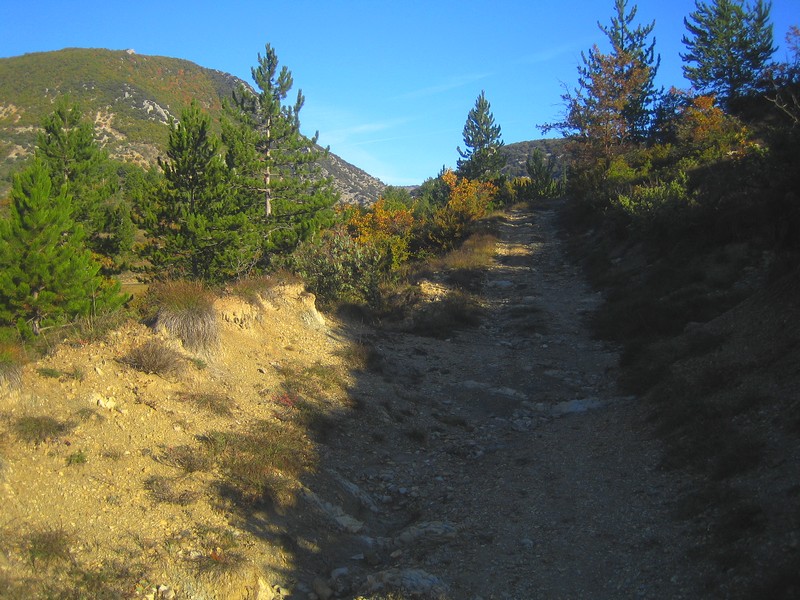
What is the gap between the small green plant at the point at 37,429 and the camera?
519 centimetres

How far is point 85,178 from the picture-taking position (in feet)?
100

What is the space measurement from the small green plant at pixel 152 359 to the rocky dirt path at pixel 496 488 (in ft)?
7.38

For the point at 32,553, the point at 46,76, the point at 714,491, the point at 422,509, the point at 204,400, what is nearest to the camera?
the point at 32,553

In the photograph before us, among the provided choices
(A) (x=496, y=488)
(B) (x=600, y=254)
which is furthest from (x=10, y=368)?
(B) (x=600, y=254)

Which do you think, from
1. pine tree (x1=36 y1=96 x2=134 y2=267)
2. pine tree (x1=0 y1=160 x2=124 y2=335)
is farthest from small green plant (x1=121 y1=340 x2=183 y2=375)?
pine tree (x1=36 y1=96 x2=134 y2=267)

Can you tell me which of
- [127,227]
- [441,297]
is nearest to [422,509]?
[441,297]

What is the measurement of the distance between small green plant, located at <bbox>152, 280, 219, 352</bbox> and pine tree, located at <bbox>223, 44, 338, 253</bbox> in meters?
16.3

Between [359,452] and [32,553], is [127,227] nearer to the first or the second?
[359,452]

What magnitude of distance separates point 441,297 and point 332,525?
462 inches

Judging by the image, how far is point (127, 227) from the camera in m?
30.5

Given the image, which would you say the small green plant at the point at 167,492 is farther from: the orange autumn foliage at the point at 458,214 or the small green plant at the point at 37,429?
the orange autumn foliage at the point at 458,214

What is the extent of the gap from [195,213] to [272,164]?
4.34 metres

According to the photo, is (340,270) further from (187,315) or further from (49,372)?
(49,372)

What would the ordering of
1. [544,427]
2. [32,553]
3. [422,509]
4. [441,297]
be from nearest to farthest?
[32,553], [422,509], [544,427], [441,297]
